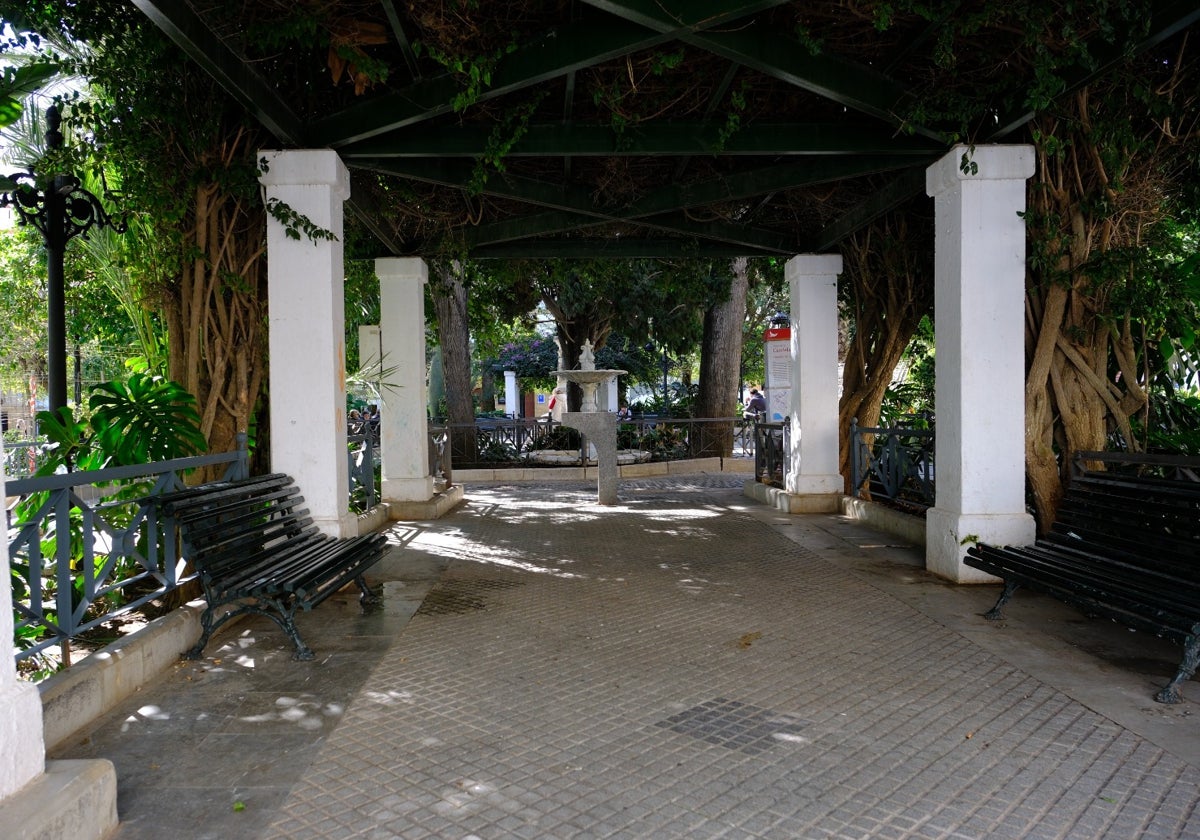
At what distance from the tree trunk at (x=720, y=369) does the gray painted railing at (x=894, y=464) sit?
22.3 feet

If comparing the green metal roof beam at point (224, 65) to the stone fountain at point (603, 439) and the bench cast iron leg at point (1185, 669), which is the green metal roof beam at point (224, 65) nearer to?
the stone fountain at point (603, 439)

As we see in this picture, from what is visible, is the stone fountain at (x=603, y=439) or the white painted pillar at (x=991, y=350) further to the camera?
the stone fountain at (x=603, y=439)

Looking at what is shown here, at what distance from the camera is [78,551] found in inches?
201

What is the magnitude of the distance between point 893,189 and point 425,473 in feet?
20.4

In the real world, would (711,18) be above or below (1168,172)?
above

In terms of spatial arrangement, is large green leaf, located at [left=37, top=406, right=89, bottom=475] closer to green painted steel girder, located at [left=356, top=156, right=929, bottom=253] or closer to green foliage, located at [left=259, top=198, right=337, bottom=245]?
green foliage, located at [left=259, top=198, right=337, bottom=245]

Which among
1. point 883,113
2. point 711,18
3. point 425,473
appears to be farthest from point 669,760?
point 425,473

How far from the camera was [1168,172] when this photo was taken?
6.32 meters

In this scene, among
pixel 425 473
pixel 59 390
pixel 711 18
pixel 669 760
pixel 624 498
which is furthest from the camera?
pixel 624 498

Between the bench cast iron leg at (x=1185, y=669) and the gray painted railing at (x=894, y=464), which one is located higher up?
the gray painted railing at (x=894, y=464)

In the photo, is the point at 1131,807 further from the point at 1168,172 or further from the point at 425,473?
the point at 425,473

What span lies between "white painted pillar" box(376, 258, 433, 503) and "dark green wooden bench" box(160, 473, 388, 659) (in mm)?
4242

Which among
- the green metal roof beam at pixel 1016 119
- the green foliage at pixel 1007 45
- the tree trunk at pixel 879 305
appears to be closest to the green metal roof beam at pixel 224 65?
the green foliage at pixel 1007 45

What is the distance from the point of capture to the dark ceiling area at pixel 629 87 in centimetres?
506
